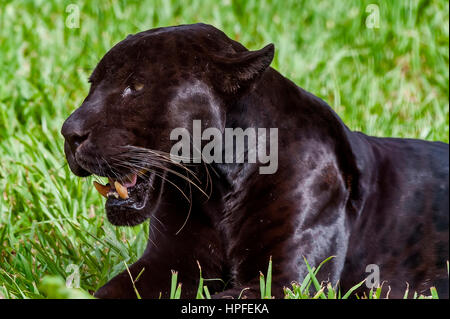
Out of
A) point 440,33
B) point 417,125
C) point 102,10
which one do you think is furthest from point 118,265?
point 440,33

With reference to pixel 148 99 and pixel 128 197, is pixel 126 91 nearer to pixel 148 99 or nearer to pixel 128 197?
pixel 148 99

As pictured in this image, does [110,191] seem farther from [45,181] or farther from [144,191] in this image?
[45,181]

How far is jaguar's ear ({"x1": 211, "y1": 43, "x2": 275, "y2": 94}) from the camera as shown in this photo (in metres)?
2.74

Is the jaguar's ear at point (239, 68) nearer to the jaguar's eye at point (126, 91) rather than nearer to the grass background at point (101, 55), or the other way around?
the jaguar's eye at point (126, 91)

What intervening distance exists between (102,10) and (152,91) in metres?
3.24

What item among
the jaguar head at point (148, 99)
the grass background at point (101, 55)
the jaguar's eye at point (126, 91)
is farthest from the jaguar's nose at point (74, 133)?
the grass background at point (101, 55)

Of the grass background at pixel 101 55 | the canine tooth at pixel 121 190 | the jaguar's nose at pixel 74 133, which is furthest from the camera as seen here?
the grass background at pixel 101 55

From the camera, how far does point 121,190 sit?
285 centimetres

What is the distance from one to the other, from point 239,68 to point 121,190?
1.81 feet

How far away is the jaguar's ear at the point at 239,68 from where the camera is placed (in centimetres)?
274

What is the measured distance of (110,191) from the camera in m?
2.87

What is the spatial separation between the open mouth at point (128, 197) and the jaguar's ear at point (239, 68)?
1.28ft

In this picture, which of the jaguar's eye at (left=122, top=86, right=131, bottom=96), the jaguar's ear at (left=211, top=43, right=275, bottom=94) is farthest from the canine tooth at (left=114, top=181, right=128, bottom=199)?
the jaguar's ear at (left=211, top=43, right=275, bottom=94)

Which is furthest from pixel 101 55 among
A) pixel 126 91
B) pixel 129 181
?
pixel 126 91
